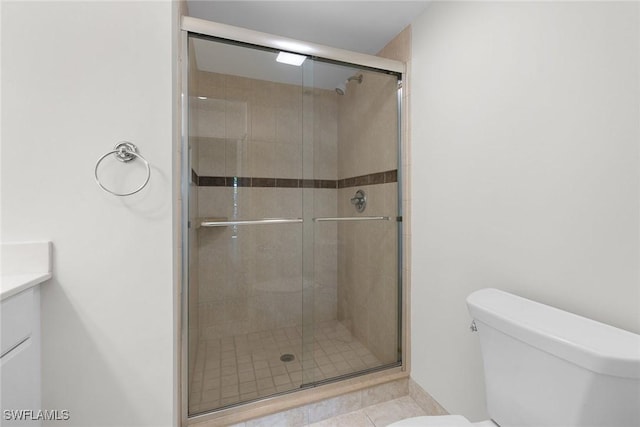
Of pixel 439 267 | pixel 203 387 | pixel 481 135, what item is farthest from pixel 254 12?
pixel 203 387

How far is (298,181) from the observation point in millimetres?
1787

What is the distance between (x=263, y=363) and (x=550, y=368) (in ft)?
4.63

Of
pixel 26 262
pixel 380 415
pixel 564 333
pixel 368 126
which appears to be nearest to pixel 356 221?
pixel 368 126

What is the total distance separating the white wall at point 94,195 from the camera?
99 centimetres

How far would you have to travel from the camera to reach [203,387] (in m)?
1.45

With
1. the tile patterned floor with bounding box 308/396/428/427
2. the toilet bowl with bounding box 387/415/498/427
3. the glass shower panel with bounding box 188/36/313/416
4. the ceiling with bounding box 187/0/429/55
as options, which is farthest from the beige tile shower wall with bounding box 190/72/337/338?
the toilet bowl with bounding box 387/415/498/427

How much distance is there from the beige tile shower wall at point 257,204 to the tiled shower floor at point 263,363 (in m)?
0.08

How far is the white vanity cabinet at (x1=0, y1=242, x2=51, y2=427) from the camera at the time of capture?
2.70 feet

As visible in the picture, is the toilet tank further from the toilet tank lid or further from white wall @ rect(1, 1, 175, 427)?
white wall @ rect(1, 1, 175, 427)

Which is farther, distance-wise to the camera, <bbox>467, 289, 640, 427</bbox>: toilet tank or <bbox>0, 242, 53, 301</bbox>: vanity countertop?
<bbox>0, 242, 53, 301</bbox>: vanity countertop

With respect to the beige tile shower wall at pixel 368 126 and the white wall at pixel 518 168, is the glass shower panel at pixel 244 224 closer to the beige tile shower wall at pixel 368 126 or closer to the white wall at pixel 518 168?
the beige tile shower wall at pixel 368 126

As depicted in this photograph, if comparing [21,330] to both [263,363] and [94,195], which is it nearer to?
[94,195]

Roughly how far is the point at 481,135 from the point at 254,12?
1404 millimetres

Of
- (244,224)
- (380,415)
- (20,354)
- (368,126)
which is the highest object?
(368,126)
